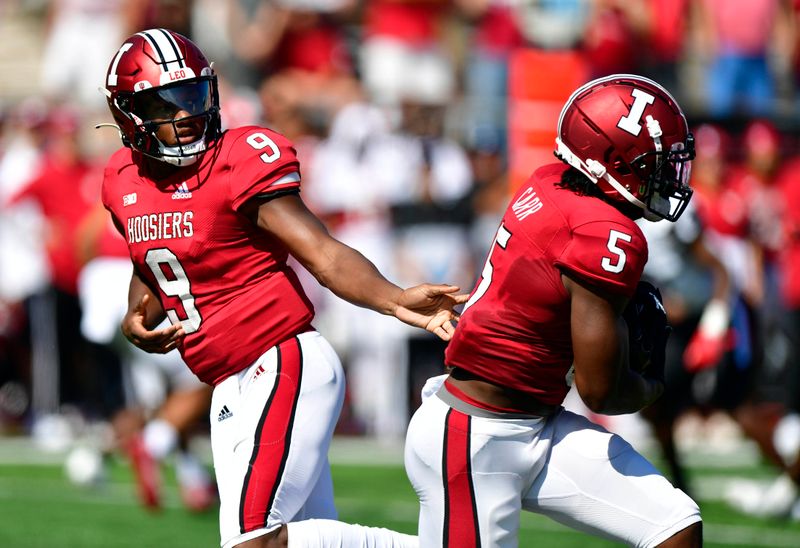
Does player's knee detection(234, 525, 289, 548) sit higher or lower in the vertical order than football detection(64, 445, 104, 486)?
higher

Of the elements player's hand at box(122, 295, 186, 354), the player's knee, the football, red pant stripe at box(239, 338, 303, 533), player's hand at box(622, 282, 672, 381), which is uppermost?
player's hand at box(622, 282, 672, 381)

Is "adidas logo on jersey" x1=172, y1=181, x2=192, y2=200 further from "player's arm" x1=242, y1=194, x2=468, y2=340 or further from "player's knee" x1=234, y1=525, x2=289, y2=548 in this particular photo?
"player's knee" x1=234, y1=525, x2=289, y2=548

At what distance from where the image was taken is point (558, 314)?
4.09m

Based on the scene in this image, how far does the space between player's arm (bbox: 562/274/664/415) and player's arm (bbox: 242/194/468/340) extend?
1.38 feet

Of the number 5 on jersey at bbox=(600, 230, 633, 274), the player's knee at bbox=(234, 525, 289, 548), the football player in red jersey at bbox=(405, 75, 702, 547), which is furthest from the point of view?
the player's knee at bbox=(234, 525, 289, 548)

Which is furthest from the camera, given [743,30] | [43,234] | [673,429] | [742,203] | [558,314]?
[43,234]

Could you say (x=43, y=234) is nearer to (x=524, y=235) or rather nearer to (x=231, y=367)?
(x=231, y=367)

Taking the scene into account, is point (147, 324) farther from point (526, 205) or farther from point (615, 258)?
point (615, 258)

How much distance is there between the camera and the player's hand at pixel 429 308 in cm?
421

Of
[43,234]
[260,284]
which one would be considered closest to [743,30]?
[43,234]

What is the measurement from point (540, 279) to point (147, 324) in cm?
151

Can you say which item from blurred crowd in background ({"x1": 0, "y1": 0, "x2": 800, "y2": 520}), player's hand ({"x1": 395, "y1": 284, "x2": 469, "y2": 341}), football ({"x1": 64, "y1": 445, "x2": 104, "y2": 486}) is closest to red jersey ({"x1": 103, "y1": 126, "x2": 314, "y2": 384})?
player's hand ({"x1": 395, "y1": 284, "x2": 469, "y2": 341})

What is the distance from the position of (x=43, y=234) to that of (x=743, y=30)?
610cm

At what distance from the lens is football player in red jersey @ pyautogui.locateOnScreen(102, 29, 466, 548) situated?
4398 millimetres
